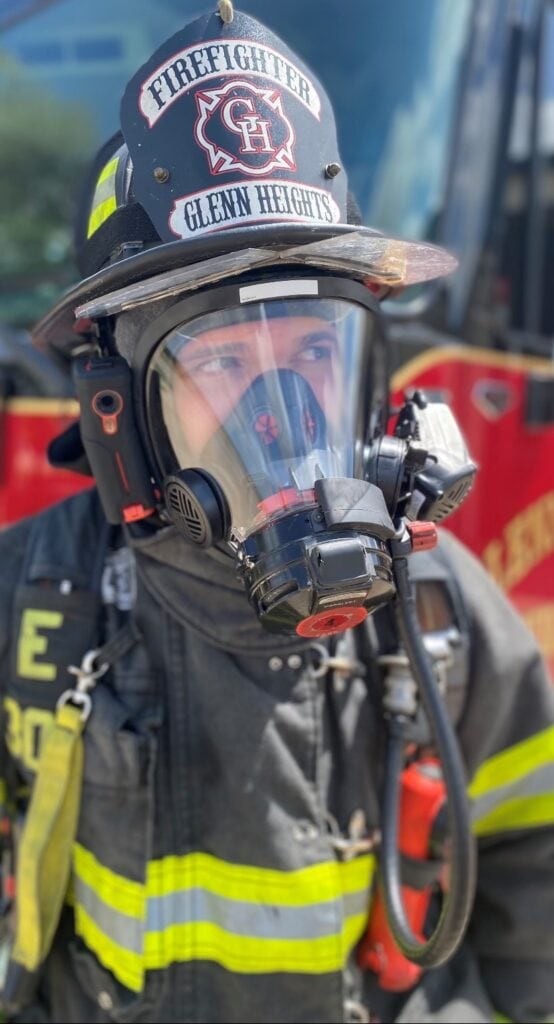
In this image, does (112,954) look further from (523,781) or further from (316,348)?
(316,348)

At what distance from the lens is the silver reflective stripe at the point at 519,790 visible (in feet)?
4.99

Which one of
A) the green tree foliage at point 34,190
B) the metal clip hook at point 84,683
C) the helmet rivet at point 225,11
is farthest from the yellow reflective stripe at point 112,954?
the green tree foliage at point 34,190

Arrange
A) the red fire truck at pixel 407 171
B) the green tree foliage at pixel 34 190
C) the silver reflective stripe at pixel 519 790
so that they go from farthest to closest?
Result: the green tree foliage at pixel 34 190 → the red fire truck at pixel 407 171 → the silver reflective stripe at pixel 519 790

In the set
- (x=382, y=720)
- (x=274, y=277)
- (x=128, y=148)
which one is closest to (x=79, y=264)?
(x=128, y=148)

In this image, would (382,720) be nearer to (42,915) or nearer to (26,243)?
(42,915)

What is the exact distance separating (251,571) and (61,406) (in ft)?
3.93

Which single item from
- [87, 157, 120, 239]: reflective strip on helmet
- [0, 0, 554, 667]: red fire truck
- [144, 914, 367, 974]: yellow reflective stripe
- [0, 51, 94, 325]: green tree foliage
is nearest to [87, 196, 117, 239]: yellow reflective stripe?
[87, 157, 120, 239]: reflective strip on helmet

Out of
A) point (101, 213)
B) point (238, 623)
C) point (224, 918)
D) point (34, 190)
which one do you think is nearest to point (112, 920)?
point (224, 918)

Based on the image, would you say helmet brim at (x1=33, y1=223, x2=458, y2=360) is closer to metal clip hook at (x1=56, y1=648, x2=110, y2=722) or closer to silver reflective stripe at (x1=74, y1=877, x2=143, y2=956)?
metal clip hook at (x1=56, y1=648, x2=110, y2=722)

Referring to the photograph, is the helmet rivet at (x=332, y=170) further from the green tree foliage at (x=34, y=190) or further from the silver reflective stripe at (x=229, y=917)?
the green tree foliage at (x=34, y=190)

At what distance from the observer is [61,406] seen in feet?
7.43

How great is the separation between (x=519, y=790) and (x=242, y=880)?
1.48ft

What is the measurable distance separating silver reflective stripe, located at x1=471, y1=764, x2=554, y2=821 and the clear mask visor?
1.92ft

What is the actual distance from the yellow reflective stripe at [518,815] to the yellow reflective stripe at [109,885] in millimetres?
539
